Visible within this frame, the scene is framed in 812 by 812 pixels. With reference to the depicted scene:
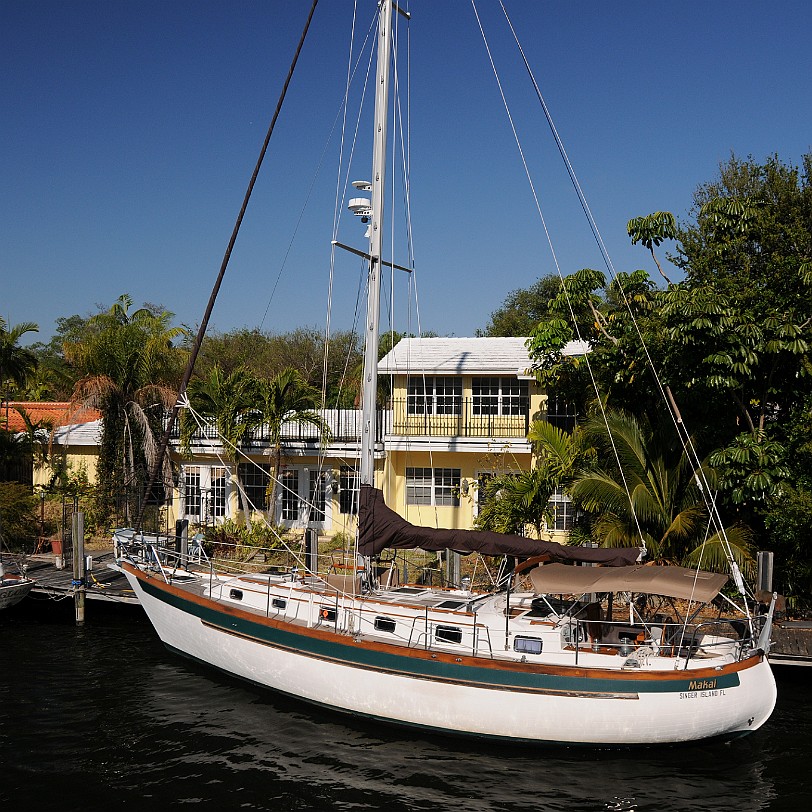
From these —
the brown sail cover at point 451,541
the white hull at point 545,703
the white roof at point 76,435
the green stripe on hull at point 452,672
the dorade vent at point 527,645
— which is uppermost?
the white roof at point 76,435

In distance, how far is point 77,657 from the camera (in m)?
19.9

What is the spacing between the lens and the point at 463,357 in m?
29.5

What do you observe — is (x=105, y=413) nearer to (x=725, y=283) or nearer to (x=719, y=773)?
(x=725, y=283)

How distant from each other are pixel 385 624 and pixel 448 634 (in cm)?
137

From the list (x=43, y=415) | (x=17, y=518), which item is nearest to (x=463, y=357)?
(x=17, y=518)

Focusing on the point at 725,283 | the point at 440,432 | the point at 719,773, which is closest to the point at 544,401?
the point at 440,432

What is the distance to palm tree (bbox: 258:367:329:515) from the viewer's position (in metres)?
28.0

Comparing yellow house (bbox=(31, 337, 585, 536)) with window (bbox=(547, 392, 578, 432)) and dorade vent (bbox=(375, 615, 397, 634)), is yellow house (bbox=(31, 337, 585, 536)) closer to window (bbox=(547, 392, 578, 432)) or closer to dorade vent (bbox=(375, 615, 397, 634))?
window (bbox=(547, 392, 578, 432))

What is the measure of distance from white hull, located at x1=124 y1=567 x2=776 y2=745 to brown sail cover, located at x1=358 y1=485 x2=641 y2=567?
2.23 m

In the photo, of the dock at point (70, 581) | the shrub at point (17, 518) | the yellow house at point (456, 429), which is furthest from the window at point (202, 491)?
the yellow house at point (456, 429)

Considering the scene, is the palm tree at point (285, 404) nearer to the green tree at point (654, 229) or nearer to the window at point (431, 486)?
the window at point (431, 486)

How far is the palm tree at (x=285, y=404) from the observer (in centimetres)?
2800

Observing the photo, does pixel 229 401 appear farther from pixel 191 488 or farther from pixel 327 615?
pixel 327 615

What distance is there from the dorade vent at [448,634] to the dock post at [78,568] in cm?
1154
